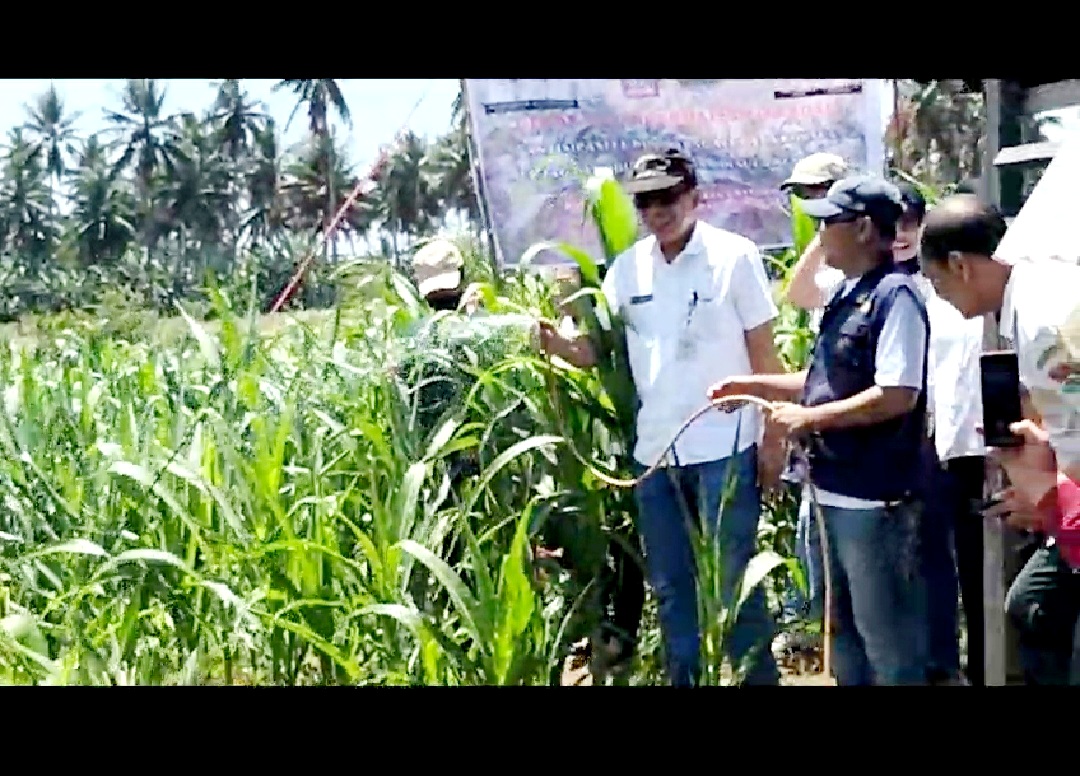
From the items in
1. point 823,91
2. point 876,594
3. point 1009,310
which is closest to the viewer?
point 1009,310

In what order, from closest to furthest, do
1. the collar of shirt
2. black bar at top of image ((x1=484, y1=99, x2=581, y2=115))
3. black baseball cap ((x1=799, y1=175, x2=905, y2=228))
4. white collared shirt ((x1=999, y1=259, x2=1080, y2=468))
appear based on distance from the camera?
white collared shirt ((x1=999, y1=259, x2=1080, y2=468)), the collar of shirt, black baseball cap ((x1=799, y1=175, x2=905, y2=228)), black bar at top of image ((x1=484, y1=99, x2=581, y2=115))

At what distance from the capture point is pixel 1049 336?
218 centimetres

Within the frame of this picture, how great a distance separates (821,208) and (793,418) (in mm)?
402

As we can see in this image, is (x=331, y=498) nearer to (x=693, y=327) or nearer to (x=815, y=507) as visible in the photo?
(x=693, y=327)

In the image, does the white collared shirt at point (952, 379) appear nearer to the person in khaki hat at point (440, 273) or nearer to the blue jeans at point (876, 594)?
the blue jeans at point (876, 594)

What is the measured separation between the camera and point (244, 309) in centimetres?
258

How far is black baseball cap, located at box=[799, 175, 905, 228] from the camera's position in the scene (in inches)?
93.7

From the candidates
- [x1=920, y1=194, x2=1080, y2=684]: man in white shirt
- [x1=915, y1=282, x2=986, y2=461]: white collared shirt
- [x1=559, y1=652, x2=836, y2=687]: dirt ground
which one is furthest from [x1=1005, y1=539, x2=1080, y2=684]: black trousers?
[x1=559, y1=652, x2=836, y2=687]: dirt ground

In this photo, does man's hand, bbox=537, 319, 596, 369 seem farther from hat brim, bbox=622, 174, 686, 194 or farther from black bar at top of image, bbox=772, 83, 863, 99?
black bar at top of image, bbox=772, 83, 863, 99

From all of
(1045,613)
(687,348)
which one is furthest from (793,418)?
(1045,613)

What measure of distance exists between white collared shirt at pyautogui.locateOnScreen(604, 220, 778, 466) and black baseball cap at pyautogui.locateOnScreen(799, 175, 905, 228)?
0.58 feet

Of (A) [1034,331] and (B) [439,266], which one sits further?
(B) [439,266]
